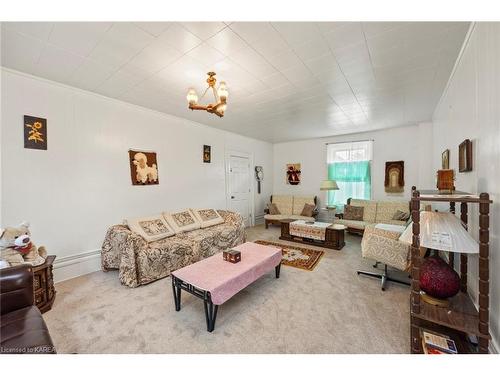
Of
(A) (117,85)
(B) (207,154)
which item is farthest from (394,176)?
(A) (117,85)

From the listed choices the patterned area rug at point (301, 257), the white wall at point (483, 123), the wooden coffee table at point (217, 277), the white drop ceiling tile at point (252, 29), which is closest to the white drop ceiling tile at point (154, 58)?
the white drop ceiling tile at point (252, 29)

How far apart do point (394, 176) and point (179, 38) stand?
5.24 meters

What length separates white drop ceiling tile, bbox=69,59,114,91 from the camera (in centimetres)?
228

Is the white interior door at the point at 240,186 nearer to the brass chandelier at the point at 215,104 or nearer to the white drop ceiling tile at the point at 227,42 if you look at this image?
the brass chandelier at the point at 215,104

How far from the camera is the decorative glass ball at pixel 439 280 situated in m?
1.50

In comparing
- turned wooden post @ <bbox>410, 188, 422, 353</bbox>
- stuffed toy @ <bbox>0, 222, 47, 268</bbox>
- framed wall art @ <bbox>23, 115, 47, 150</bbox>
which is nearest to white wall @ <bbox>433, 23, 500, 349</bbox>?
turned wooden post @ <bbox>410, 188, 422, 353</bbox>

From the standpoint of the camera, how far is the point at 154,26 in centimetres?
167

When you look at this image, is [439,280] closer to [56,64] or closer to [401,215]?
[401,215]

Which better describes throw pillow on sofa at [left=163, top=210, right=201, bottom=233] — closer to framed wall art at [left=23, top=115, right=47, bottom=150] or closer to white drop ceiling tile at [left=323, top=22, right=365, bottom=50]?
framed wall art at [left=23, top=115, right=47, bottom=150]

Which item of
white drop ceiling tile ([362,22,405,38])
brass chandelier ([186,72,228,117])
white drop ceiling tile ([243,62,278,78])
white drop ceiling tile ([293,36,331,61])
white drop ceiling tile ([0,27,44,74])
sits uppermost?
white drop ceiling tile ([0,27,44,74])

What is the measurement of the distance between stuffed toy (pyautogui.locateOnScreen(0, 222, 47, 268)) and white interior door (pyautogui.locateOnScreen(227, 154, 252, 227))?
11.9 feet

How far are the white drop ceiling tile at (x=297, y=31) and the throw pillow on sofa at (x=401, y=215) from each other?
161 inches
